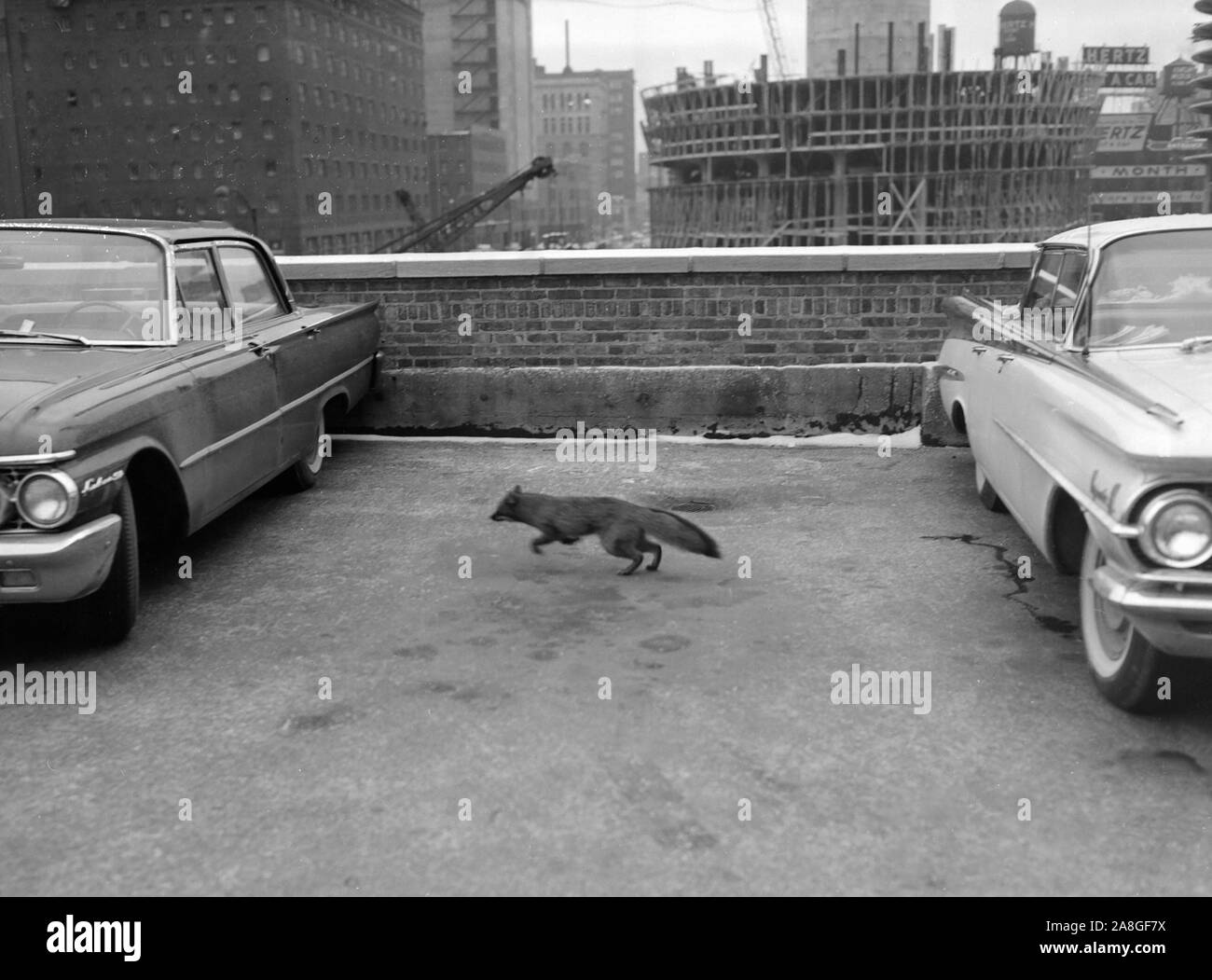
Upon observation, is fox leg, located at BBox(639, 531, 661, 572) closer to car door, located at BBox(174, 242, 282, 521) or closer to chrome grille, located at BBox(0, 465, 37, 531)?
car door, located at BBox(174, 242, 282, 521)

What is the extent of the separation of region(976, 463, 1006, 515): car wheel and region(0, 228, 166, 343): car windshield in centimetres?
433

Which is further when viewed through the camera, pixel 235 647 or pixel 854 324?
pixel 854 324

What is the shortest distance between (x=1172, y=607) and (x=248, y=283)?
16.8 ft

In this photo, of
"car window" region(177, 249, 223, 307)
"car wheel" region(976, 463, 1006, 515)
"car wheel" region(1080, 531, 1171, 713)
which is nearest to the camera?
"car wheel" region(1080, 531, 1171, 713)

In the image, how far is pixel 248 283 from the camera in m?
6.66

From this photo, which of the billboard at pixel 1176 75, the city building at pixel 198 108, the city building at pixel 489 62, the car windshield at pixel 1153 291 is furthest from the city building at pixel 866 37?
the car windshield at pixel 1153 291

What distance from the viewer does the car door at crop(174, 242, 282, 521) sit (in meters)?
5.28

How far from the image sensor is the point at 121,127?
4588 cm

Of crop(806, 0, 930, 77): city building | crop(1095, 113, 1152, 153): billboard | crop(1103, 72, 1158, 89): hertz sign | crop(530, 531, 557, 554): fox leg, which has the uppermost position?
crop(1103, 72, 1158, 89): hertz sign

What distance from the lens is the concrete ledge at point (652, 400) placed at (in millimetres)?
8641

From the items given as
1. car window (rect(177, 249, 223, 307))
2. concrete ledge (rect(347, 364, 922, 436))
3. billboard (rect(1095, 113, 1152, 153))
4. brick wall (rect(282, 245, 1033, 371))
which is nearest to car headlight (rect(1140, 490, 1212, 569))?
car window (rect(177, 249, 223, 307))
